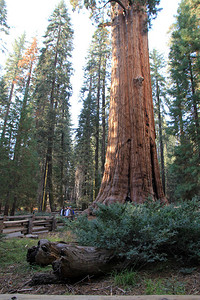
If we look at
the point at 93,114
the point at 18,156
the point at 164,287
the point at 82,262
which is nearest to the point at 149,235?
the point at 164,287

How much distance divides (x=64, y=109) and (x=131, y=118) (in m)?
22.1

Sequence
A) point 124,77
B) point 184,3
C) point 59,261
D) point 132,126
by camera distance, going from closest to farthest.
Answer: point 59,261 < point 132,126 < point 124,77 < point 184,3

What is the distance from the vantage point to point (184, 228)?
3041 mm

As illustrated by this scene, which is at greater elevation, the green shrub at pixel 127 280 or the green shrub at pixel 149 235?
the green shrub at pixel 149 235

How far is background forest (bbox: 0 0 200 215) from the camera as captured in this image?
645 inches

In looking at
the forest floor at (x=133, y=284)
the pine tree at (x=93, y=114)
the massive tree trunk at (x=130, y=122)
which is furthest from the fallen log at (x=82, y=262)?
the pine tree at (x=93, y=114)

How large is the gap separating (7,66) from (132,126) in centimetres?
3373

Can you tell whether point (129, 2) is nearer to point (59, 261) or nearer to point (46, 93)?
point (59, 261)

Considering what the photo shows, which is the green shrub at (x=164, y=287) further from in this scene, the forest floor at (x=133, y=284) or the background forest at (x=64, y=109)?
the background forest at (x=64, y=109)

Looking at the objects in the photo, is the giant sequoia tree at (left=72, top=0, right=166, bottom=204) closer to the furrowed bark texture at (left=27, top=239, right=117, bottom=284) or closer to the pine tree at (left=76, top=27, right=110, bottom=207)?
→ the furrowed bark texture at (left=27, top=239, right=117, bottom=284)

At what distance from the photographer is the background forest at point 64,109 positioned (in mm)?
16391

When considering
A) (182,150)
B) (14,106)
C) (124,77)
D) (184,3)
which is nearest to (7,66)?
(14,106)

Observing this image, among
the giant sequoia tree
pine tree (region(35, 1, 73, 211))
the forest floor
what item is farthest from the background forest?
the forest floor

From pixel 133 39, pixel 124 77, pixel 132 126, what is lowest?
pixel 132 126
